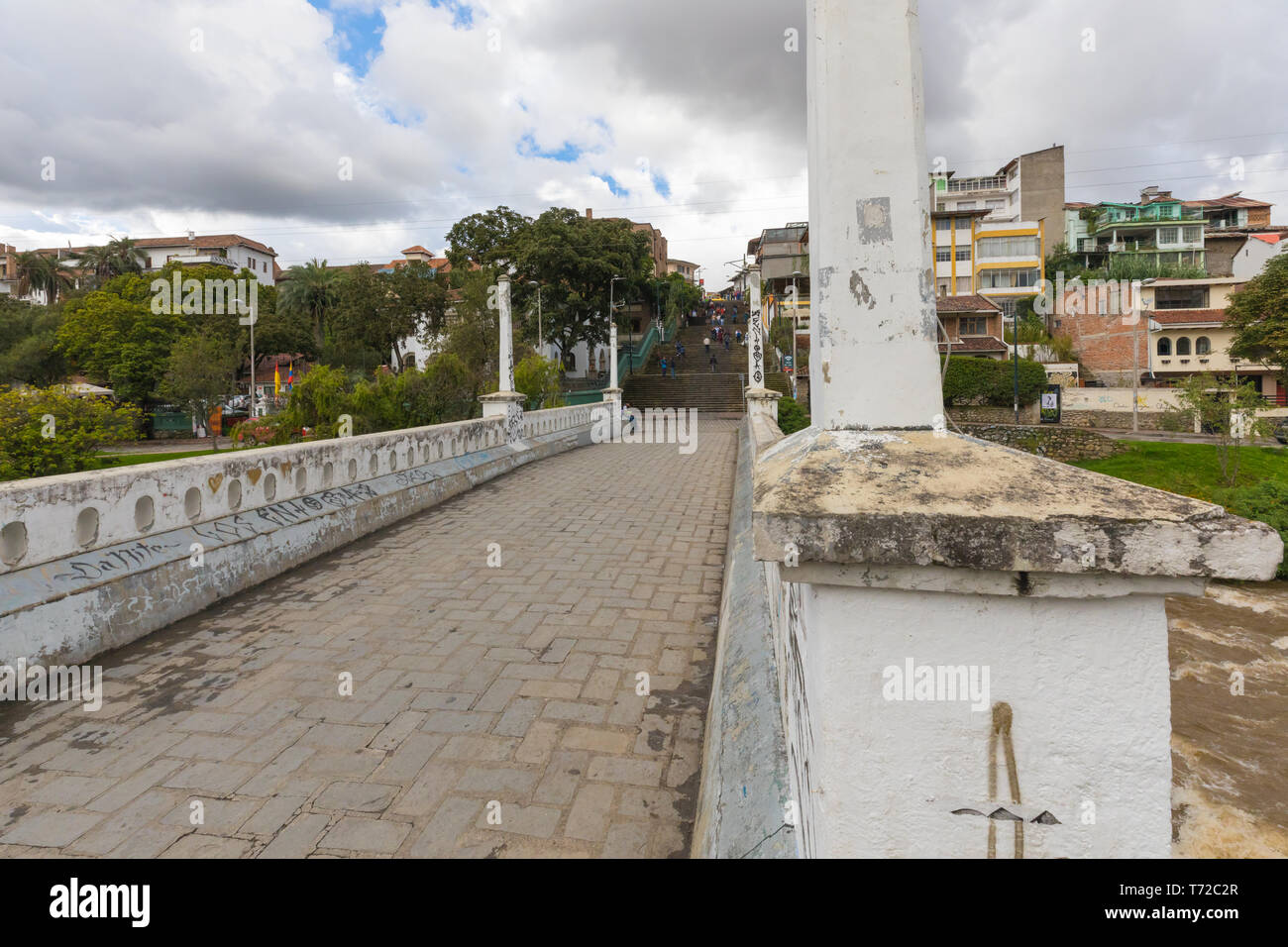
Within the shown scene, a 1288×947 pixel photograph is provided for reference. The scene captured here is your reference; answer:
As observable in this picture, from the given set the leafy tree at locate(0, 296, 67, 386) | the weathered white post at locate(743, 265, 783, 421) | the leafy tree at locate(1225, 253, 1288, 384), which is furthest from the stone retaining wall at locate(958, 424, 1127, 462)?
the leafy tree at locate(0, 296, 67, 386)

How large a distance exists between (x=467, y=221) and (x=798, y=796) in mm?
44078

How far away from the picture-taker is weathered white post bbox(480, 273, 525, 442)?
1295 cm

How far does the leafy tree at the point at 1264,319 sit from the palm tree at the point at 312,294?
178 feet

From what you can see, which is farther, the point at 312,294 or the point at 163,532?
the point at 312,294

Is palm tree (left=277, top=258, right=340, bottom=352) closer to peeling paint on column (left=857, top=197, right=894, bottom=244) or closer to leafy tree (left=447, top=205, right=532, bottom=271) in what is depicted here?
leafy tree (left=447, top=205, right=532, bottom=271)

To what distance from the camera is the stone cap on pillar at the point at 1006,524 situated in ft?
3.60

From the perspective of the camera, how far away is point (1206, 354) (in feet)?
124

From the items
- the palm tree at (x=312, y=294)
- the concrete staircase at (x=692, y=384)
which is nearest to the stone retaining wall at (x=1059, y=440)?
the concrete staircase at (x=692, y=384)

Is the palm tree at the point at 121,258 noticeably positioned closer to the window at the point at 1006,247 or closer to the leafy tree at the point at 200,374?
the leafy tree at the point at 200,374

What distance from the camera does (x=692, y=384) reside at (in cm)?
3872

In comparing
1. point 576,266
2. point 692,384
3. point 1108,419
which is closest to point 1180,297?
point 1108,419

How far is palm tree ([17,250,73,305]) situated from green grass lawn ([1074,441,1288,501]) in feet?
222

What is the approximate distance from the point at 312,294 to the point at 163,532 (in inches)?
2030

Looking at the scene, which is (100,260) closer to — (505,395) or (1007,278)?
(505,395)
